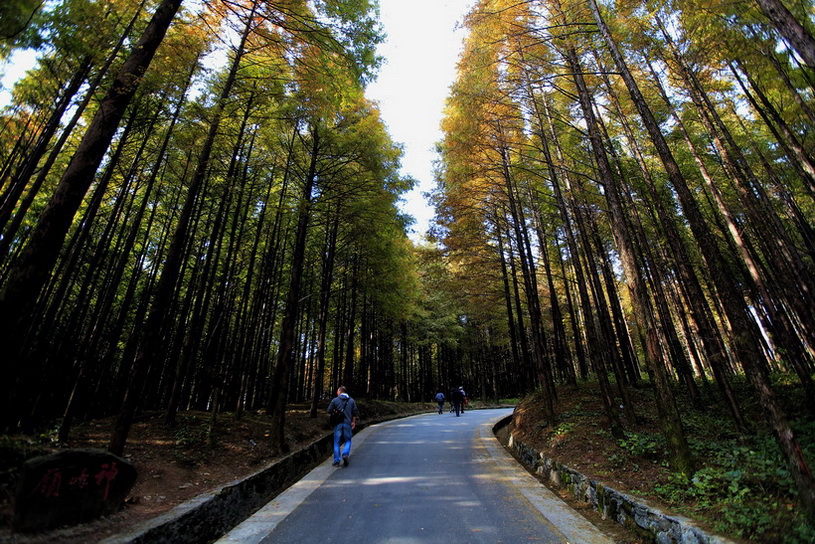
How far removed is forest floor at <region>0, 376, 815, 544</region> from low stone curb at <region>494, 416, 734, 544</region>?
151mm

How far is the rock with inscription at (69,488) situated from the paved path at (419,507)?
1.29 metres

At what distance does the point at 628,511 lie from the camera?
3.71 meters

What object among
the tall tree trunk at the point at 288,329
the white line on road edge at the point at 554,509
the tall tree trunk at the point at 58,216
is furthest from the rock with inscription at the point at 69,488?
the white line on road edge at the point at 554,509

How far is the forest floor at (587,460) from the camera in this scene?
304 cm

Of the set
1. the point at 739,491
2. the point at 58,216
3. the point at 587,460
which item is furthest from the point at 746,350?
the point at 58,216

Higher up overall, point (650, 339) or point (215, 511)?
point (650, 339)

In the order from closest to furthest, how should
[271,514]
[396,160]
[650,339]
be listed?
1. [271,514]
2. [650,339]
3. [396,160]

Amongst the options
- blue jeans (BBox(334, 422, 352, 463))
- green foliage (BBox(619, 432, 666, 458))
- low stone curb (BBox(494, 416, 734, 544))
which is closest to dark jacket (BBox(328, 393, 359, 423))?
blue jeans (BBox(334, 422, 352, 463))

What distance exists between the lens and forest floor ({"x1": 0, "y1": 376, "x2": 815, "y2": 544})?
9.96 feet

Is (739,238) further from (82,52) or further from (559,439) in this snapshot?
(82,52)

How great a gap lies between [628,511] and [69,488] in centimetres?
556

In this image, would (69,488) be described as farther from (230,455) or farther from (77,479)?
(230,455)

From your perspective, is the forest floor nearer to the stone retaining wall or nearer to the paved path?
the stone retaining wall

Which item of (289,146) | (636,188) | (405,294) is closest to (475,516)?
(289,146)
